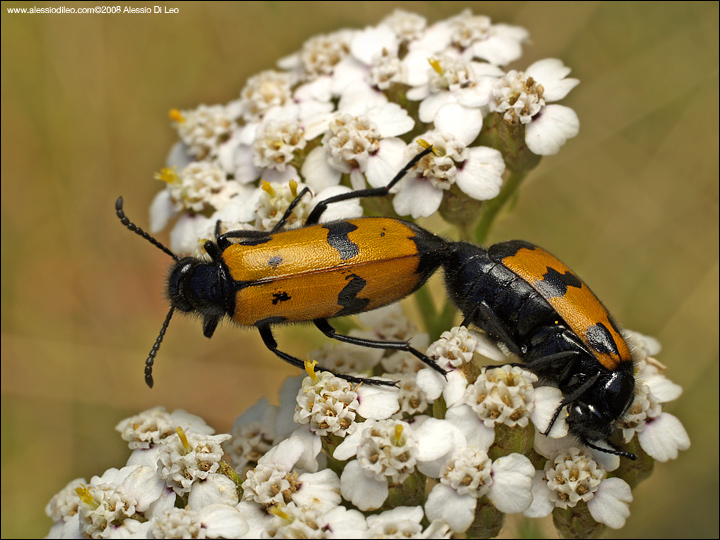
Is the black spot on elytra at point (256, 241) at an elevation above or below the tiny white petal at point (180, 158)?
above

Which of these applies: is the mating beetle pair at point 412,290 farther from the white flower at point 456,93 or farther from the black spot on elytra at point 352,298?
the white flower at point 456,93

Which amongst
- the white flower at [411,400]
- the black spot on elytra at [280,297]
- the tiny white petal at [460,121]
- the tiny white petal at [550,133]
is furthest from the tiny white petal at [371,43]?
the white flower at [411,400]

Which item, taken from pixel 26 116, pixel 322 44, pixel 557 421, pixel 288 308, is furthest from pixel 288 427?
pixel 26 116

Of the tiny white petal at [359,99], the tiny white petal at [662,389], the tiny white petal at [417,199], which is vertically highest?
the tiny white petal at [359,99]

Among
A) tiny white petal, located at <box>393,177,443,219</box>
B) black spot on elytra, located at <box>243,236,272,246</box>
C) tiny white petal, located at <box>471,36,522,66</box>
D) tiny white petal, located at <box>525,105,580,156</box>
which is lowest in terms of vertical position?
black spot on elytra, located at <box>243,236,272,246</box>

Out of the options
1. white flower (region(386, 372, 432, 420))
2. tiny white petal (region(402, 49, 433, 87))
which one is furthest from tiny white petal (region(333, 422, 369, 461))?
tiny white petal (region(402, 49, 433, 87))

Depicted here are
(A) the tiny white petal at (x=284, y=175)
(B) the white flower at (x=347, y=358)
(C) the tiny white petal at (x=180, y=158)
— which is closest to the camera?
(B) the white flower at (x=347, y=358)

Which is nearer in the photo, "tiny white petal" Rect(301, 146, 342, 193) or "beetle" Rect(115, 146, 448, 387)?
"beetle" Rect(115, 146, 448, 387)

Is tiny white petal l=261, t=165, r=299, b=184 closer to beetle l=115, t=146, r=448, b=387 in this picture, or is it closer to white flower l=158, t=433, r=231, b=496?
beetle l=115, t=146, r=448, b=387
